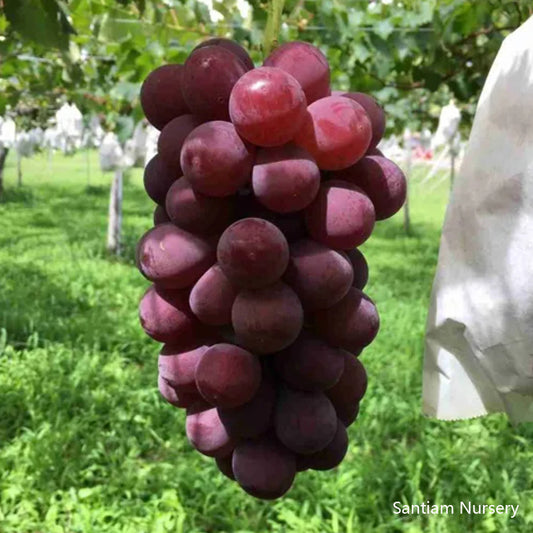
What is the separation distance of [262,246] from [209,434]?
257 millimetres

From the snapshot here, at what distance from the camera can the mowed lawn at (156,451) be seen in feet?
8.71

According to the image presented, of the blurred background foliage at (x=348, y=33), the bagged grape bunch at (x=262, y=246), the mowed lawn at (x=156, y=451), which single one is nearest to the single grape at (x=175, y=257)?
the bagged grape bunch at (x=262, y=246)

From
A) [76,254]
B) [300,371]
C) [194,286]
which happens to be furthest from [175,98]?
[76,254]

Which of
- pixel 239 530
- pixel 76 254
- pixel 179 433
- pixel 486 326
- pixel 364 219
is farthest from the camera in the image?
pixel 76 254

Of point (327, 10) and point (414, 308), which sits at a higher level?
point (327, 10)

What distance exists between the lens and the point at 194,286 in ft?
2.48

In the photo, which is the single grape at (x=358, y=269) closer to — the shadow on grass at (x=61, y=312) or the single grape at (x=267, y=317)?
the single grape at (x=267, y=317)

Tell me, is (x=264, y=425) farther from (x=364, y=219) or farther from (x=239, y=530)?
(x=239, y=530)

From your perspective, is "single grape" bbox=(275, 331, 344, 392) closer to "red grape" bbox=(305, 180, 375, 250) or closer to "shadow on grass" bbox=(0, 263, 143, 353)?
"red grape" bbox=(305, 180, 375, 250)

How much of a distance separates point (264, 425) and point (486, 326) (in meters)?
0.28

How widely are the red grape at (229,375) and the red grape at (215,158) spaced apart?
161mm

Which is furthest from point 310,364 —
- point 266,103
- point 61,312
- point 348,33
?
point 61,312

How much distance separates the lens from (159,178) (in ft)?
2.57

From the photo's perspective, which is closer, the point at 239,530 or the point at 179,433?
the point at 239,530
